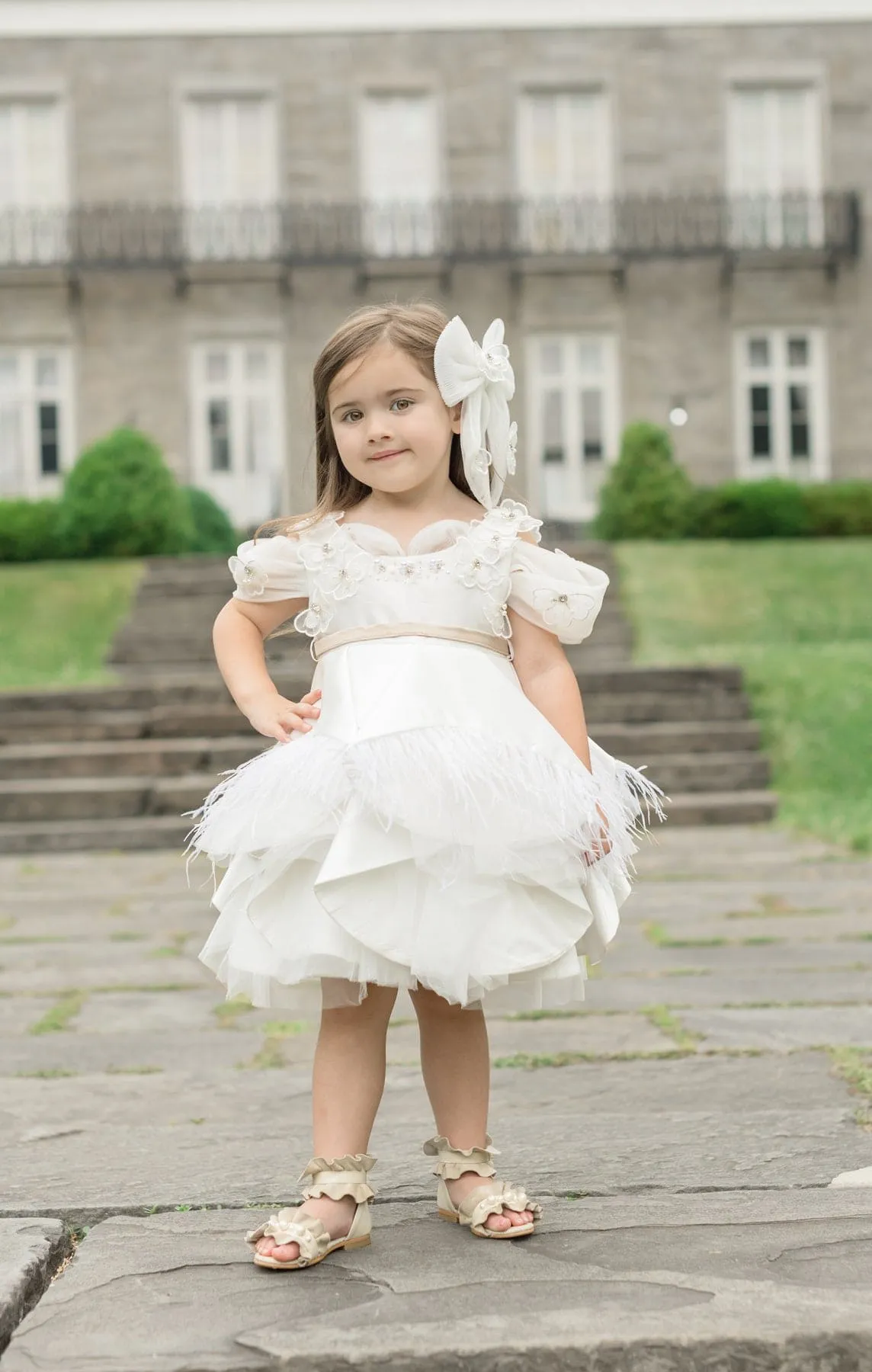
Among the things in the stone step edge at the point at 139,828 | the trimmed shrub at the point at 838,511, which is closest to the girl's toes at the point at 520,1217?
the stone step edge at the point at 139,828

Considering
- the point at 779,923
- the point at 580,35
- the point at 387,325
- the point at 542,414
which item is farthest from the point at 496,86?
the point at 387,325

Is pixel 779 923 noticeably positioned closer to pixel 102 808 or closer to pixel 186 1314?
Result: pixel 186 1314

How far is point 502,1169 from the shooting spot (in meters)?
2.71

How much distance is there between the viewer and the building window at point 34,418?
21375mm

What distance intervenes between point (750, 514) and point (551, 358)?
4167 millimetres

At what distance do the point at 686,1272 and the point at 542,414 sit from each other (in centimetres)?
2009

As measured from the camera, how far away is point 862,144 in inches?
845

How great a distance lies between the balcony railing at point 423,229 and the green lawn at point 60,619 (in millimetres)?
7558

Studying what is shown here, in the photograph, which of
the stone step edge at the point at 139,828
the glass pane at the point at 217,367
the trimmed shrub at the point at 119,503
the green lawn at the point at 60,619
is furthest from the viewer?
the glass pane at the point at 217,367

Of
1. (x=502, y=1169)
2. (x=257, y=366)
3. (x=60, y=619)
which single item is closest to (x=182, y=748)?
(x=60, y=619)

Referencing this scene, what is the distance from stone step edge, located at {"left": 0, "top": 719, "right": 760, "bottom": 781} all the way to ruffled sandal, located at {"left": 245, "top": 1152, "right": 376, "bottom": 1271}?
6.98 metres

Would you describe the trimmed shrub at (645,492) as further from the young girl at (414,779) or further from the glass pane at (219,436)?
the young girl at (414,779)

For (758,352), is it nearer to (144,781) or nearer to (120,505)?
(120,505)

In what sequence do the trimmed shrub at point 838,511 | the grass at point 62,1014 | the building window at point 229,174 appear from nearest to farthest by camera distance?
the grass at point 62,1014 → the trimmed shrub at point 838,511 → the building window at point 229,174
